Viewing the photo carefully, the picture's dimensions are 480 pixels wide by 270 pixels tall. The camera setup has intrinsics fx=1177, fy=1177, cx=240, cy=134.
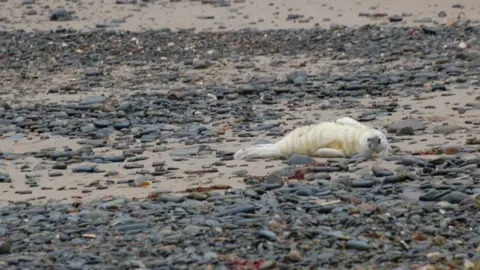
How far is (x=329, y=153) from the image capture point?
8320 millimetres

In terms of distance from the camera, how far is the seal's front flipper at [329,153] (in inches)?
327

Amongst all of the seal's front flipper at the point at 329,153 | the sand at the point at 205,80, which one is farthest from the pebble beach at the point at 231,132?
the seal's front flipper at the point at 329,153

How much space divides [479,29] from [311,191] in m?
9.43

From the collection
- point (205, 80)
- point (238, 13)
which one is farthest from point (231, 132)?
point (238, 13)

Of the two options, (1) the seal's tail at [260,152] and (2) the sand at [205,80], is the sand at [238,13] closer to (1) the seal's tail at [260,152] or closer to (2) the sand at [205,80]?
(2) the sand at [205,80]

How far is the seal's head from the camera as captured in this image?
807 cm

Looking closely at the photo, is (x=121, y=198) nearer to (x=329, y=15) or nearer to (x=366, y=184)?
(x=366, y=184)

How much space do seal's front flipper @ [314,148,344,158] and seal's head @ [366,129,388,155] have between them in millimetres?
275

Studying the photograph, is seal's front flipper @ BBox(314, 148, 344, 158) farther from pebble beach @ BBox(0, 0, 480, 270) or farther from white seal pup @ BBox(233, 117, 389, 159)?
pebble beach @ BBox(0, 0, 480, 270)

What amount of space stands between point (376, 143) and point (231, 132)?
2.28 m

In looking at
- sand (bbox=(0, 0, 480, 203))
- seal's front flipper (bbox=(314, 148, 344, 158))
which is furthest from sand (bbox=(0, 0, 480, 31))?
seal's front flipper (bbox=(314, 148, 344, 158))

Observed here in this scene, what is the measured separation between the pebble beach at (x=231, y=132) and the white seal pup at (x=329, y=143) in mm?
124

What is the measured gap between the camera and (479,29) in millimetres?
15859

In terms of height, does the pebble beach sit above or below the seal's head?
below
